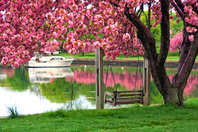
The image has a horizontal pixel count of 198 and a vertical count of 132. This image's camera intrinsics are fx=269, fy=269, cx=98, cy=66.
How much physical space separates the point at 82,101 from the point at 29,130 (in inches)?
305

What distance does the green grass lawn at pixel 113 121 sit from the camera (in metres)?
6.73

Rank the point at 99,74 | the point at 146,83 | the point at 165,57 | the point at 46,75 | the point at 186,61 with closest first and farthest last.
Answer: the point at 165,57 → the point at 99,74 → the point at 186,61 → the point at 146,83 → the point at 46,75

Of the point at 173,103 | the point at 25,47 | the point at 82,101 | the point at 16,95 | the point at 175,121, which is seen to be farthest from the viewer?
the point at 16,95

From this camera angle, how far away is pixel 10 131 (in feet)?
21.8

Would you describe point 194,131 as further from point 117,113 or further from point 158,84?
point 158,84

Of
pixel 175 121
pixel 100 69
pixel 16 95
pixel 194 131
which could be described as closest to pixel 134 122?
pixel 175 121

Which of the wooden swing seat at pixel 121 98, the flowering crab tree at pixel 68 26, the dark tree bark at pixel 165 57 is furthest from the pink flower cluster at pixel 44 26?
the wooden swing seat at pixel 121 98

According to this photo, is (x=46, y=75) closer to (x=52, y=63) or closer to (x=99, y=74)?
(x=52, y=63)

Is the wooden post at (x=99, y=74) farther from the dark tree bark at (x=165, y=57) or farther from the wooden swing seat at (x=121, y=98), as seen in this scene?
the dark tree bark at (x=165, y=57)

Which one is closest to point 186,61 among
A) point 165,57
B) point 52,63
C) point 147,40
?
point 165,57

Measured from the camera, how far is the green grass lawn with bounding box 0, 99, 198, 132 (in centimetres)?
673

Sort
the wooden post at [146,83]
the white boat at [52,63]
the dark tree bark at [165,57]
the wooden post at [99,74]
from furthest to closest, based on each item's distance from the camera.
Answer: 1. the white boat at [52,63]
2. the wooden post at [146,83]
3. the wooden post at [99,74]
4. the dark tree bark at [165,57]

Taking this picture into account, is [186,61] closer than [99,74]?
No

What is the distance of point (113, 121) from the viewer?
7621 millimetres
